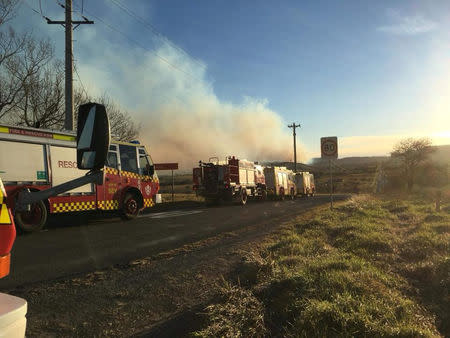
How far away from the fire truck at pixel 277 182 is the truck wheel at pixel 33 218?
2110cm

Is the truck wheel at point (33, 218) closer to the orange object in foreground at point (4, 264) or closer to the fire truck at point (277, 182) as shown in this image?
the orange object in foreground at point (4, 264)

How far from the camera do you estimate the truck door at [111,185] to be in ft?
35.4

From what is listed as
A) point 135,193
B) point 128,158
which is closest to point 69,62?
point 128,158

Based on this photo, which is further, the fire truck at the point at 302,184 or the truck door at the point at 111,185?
the fire truck at the point at 302,184

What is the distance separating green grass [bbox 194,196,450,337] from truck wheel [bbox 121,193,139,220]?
6548 millimetres

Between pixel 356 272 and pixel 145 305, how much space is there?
265 cm

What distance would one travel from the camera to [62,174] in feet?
32.2

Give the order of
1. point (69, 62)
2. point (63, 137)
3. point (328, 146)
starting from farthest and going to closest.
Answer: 1. point (69, 62)
2. point (328, 146)
3. point (63, 137)

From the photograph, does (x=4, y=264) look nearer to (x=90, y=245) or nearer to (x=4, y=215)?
(x=4, y=215)

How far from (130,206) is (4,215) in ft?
34.2

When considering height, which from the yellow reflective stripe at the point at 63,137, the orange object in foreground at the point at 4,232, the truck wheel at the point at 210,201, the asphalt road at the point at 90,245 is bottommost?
the truck wheel at the point at 210,201

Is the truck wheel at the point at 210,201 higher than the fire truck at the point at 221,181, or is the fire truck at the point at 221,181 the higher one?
the fire truck at the point at 221,181

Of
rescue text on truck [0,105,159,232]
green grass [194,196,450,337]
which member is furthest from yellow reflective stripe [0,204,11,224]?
rescue text on truck [0,105,159,232]

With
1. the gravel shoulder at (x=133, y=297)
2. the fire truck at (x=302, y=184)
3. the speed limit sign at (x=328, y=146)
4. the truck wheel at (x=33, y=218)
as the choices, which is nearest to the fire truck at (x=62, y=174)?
the truck wheel at (x=33, y=218)
